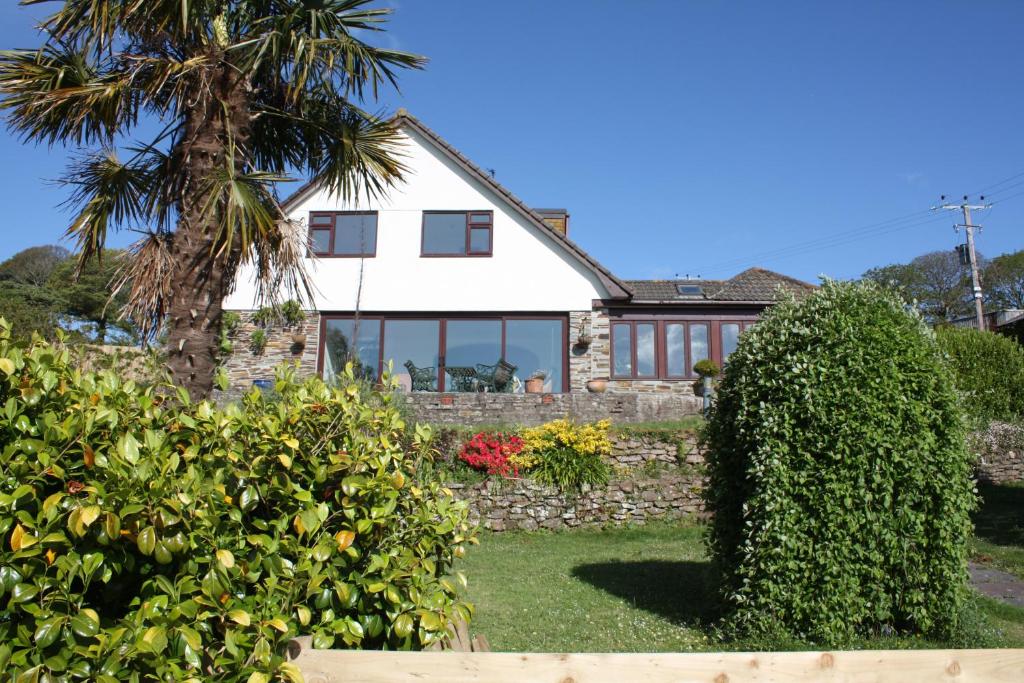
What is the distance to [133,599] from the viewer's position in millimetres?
2617

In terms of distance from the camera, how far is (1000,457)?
15.2 meters

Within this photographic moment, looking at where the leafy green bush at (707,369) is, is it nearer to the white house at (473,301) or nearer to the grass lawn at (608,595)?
the white house at (473,301)

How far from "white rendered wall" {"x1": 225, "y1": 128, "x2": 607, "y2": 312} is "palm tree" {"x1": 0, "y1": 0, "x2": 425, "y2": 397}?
1193 cm

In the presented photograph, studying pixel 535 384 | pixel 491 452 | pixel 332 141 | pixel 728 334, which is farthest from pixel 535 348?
pixel 332 141

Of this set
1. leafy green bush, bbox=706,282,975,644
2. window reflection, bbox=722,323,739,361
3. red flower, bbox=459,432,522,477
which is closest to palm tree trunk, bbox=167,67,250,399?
leafy green bush, bbox=706,282,975,644

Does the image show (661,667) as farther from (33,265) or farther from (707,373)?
(33,265)

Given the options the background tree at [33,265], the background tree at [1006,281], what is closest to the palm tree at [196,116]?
the background tree at [33,265]

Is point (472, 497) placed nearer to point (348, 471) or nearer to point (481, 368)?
point (481, 368)

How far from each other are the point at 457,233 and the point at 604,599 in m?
14.3

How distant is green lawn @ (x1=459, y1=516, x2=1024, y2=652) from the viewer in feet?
19.1

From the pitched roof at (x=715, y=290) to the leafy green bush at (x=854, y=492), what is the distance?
46.8 feet

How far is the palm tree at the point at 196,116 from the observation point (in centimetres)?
667

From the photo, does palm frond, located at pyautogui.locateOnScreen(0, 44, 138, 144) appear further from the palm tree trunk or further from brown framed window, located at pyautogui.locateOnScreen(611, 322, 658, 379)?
brown framed window, located at pyautogui.locateOnScreen(611, 322, 658, 379)

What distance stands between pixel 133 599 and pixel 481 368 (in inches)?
666
